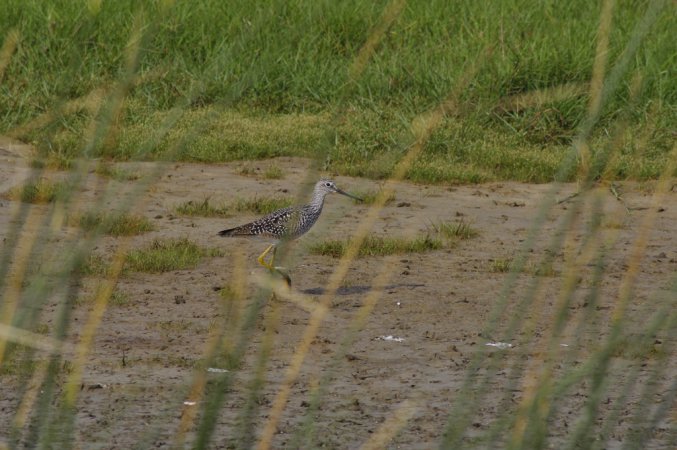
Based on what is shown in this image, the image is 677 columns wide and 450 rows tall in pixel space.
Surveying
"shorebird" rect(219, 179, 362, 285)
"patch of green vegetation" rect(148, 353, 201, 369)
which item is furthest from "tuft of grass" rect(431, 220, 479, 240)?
"patch of green vegetation" rect(148, 353, 201, 369)

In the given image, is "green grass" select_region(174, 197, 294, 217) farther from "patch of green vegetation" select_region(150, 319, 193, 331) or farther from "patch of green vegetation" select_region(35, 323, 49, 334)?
"patch of green vegetation" select_region(35, 323, 49, 334)

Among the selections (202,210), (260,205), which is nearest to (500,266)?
(260,205)

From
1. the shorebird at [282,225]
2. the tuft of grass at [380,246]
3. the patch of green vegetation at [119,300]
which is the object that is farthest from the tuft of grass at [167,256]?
the tuft of grass at [380,246]

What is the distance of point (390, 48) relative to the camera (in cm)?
1339

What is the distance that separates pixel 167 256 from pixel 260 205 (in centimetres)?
152

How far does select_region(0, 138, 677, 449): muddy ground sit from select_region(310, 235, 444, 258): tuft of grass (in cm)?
8

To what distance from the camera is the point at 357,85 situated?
12.2 m

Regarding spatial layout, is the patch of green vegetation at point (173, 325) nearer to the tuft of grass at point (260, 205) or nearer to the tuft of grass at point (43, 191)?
the tuft of grass at point (43, 191)

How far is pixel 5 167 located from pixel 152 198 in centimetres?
135

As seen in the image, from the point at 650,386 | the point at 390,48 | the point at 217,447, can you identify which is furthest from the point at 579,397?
the point at 390,48

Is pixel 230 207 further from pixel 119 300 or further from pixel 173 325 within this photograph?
pixel 173 325

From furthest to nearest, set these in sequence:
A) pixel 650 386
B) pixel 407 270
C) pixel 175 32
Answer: pixel 175 32 → pixel 407 270 → pixel 650 386

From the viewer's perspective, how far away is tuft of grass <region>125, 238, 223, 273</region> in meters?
8.35

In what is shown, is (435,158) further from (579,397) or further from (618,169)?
(579,397)
